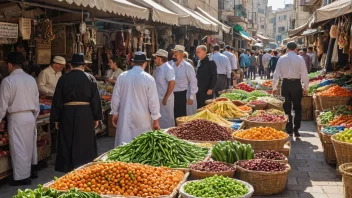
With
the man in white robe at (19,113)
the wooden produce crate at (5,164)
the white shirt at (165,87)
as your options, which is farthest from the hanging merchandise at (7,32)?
the white shirt at (165,87)

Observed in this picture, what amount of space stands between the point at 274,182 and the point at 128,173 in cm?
181

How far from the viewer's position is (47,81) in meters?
9.10

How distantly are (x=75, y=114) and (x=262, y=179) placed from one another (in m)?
3.00

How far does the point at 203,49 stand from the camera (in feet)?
34.5

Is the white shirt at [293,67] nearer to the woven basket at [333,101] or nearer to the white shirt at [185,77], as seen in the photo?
the woven basket at [333,101]

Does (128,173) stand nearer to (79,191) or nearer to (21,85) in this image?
(79,191)

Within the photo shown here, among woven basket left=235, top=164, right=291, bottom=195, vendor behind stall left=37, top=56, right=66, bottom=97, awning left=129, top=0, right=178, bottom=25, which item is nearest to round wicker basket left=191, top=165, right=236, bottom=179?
woven basket left=235, top=164, right=291, bottom=195

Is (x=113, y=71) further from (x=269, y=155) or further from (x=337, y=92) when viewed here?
(x=269, y=155)

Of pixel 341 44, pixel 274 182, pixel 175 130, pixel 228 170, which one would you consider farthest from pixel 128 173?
pixel 341 44

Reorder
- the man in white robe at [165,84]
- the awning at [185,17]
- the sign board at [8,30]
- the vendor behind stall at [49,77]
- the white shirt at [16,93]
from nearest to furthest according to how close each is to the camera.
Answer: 1. the white shirt at [16,93]
2. the sign board at [8,30]
3. the man in white robe at [165,84]
4. the vendor behind stall at [49,77]
5. the awning at [185,17]

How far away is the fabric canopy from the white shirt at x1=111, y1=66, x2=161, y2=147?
1.29 m

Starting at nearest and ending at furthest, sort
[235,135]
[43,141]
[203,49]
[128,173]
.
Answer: [128,173], [235,135], [43,141], [203,49]

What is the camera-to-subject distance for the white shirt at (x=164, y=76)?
28.4 ft

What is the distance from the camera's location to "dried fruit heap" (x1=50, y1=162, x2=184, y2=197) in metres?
4.33
